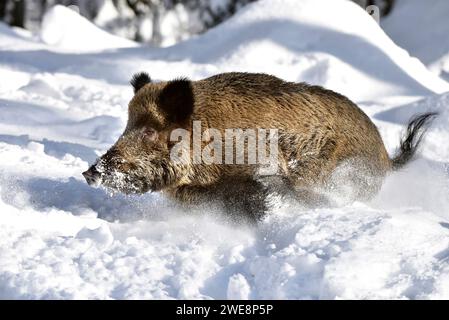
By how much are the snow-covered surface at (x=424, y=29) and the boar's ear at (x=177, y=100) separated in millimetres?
8844

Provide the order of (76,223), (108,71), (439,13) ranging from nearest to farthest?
(76,223)
(108,71)
(439,13)

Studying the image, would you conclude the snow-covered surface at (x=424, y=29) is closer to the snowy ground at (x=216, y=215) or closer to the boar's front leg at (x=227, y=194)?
the snowy ground at (x=216, y=215)

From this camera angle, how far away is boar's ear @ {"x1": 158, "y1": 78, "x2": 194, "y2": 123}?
588 cm

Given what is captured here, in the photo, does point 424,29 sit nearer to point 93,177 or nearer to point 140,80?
point 140,80

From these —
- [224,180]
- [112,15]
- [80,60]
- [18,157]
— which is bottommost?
[112,15]

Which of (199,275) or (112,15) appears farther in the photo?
(112,15)

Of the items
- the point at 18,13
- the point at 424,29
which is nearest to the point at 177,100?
the point at 424,29

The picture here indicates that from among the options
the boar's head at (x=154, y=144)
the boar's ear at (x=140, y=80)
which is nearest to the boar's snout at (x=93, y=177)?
the boar's head at (x=154, y=144)

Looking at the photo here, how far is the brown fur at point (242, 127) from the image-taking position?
232 inches

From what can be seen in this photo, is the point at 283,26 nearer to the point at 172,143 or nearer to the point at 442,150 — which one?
the point at 442,150

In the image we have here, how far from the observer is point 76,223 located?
5.80 meters

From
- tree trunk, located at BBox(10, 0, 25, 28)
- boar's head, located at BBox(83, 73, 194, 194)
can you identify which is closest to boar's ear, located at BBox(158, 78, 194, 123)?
boar's head, located at BBox(83, 73, 194, 194)
